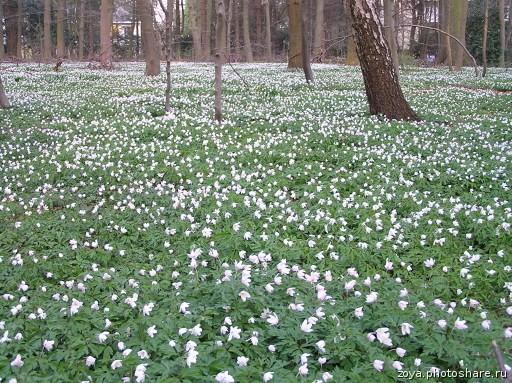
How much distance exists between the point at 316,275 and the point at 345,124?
6880 mm

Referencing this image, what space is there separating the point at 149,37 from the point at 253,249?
18.4m

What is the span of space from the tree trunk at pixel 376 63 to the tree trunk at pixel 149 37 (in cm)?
1072

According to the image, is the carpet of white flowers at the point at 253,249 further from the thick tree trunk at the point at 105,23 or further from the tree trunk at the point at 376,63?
the thick tree trunk at the point at 105,23

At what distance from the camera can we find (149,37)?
21219 mm

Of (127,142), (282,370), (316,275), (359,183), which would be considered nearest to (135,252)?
(316,275)

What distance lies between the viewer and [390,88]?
11109 mm

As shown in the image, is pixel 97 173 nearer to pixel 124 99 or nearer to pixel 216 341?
pixel 216 341

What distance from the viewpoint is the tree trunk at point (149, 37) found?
20.8 meters

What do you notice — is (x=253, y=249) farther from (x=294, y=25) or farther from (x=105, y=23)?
(x=105, y=23)

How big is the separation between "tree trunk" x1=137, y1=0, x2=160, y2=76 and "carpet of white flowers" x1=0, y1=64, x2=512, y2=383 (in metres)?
11.2

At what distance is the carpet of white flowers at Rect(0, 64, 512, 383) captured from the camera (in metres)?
3.18

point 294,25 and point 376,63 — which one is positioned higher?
point 294,25

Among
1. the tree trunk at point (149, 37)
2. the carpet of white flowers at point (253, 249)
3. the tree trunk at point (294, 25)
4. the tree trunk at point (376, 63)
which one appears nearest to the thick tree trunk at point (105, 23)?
the tree trunk at point (149, 37)

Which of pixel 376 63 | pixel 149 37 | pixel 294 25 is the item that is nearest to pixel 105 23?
pixel 149 37
